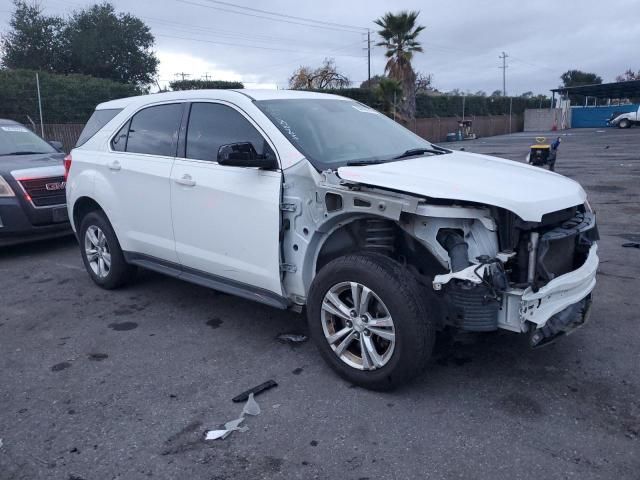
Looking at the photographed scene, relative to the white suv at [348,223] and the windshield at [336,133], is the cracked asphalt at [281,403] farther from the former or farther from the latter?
the windshield at [336,133]

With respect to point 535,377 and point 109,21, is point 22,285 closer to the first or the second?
point 535,377

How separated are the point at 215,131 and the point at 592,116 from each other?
5474 cm

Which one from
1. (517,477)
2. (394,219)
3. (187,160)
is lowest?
(517,477)

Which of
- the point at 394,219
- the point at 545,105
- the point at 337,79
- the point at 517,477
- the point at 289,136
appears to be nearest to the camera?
the point at 517,477

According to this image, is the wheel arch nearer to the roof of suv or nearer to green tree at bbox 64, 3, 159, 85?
the roof of suv

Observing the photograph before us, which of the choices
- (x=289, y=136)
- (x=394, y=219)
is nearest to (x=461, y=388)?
(x=394, y=219)

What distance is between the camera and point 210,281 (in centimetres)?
474

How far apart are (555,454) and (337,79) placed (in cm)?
3803

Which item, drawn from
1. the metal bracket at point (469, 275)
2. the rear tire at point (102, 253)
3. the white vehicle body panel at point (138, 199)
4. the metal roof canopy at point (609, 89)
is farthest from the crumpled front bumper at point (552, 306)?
the metal roof canopy at point (609, 89)

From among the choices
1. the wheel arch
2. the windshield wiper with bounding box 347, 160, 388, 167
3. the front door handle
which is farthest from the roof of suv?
the wheel arch

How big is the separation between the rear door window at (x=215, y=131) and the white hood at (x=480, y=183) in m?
1.03

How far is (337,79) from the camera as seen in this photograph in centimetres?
3919

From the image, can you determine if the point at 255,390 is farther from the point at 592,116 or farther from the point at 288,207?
the point at 592,116

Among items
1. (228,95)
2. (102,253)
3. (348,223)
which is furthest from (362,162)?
(102,253)
